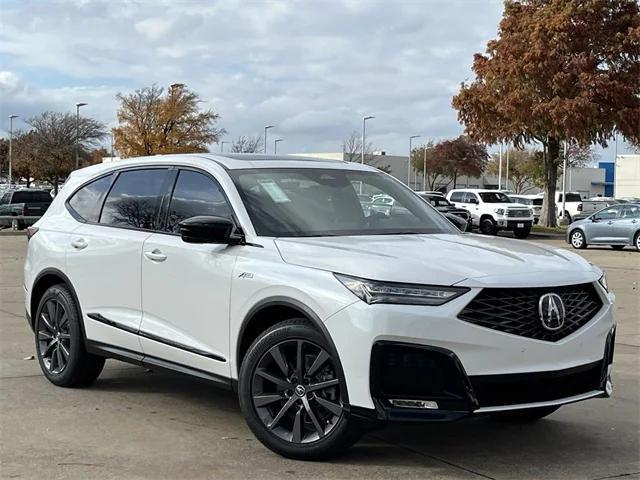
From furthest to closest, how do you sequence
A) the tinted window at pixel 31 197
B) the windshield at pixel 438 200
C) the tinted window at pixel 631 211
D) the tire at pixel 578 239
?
the windshield at pixel 438 200 < the tinted window at pixel 31 197 < the tire at pixel 578 239 < the tinted window at pixel 631 211

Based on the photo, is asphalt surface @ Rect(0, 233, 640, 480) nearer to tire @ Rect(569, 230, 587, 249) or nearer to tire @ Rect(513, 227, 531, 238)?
tire @ Rect(569, 230, 587, 249)

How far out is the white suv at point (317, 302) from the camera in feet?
13.7

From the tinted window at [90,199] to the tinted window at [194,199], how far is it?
3.32 ft

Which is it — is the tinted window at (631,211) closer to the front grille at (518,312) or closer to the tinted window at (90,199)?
the tinted window at (90,199)

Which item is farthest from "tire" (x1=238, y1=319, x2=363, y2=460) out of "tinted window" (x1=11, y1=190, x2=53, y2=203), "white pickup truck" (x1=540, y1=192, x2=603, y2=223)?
"white pickup truck" (x1=540, y1=192, x2=603, y2=223)

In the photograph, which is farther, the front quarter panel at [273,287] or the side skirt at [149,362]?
the side skirt at [149,362]

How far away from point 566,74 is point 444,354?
3321cm

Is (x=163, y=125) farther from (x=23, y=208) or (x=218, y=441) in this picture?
(x=218, y=441)

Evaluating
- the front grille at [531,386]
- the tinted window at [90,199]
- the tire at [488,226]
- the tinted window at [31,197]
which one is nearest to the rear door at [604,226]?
the tire at [488,226]

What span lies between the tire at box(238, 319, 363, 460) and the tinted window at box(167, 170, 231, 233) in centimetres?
106

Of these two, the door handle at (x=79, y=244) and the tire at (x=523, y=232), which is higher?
the door handle at (x=79, y=244)

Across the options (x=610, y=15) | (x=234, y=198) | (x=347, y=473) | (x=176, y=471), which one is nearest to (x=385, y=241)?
(x=234, y=198)

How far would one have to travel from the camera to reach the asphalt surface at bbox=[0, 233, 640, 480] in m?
4.50

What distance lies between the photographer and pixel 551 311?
4371 mm
